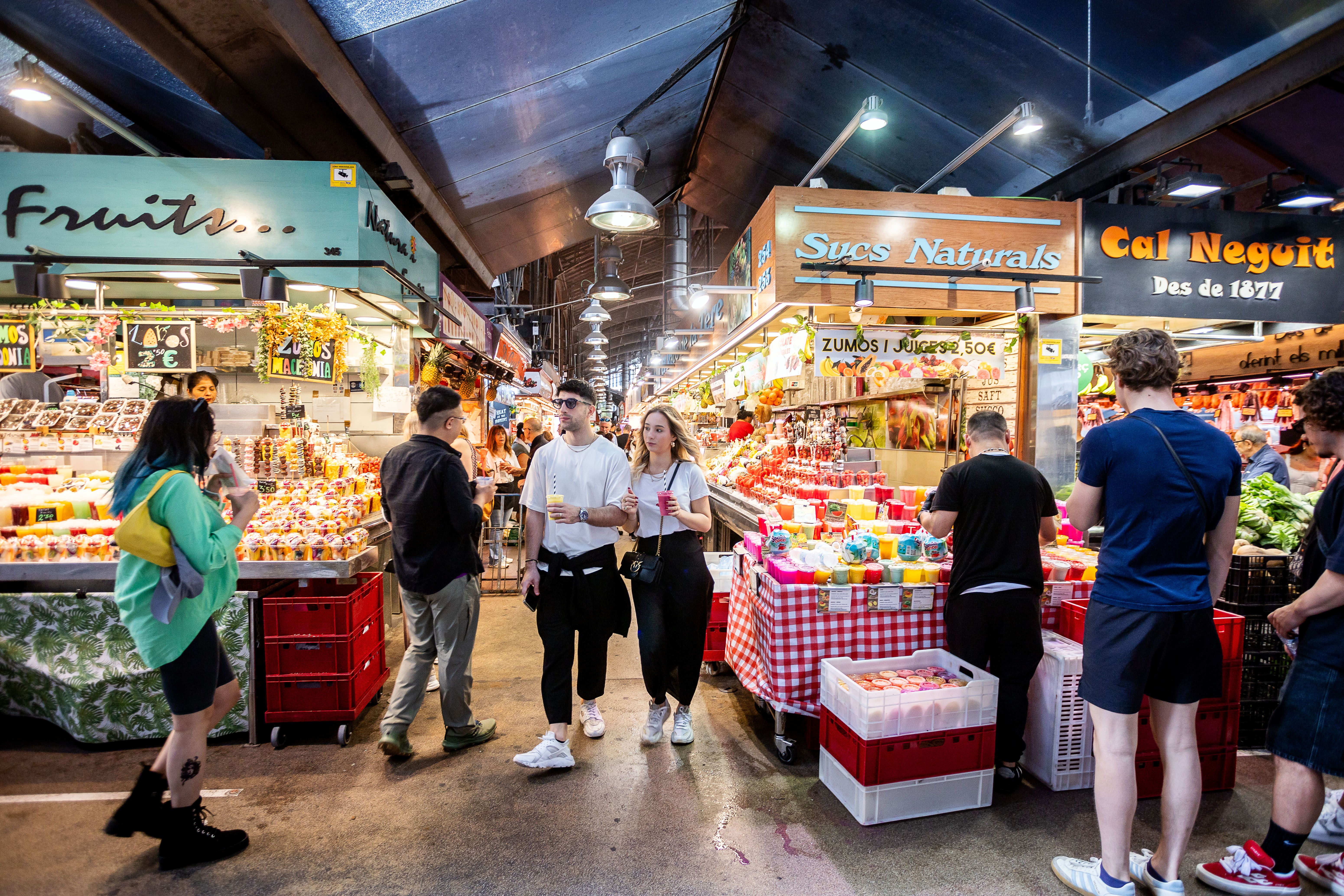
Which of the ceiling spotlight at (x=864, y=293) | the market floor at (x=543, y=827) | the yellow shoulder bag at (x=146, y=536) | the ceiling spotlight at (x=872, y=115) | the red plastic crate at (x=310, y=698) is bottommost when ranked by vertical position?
the market floor at (x=543, y=827)

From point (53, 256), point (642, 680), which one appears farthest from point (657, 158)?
point (642, 680)

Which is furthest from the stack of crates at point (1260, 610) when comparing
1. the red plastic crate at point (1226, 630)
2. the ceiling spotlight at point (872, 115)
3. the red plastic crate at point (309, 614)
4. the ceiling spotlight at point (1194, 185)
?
the red plastic crate at point (309, 614)

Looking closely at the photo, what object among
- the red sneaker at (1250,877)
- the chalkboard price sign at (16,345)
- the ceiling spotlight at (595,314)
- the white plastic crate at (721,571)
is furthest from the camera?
the ceiling spotlight at (595,314)

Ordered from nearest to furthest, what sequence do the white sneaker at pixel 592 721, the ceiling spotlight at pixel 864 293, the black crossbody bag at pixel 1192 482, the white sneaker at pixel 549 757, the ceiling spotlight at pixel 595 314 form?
the black crossbody bag at pixel 1192 482
the white sneaker at pixel 549 757
the white sneaker at pixel 592 721
the ceiling spotlight at pixel 864 293
the ceiling spotlight at pixel 595 314

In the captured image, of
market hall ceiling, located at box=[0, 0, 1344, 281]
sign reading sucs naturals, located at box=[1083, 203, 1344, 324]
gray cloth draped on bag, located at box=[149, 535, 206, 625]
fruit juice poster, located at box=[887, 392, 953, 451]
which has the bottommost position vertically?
gray cloth draped on bag, located at box=[149, 535, 206, 625]

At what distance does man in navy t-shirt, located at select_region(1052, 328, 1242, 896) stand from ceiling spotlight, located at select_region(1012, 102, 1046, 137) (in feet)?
10.1

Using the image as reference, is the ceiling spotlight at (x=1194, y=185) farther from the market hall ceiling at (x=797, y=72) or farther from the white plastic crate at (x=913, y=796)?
the white plastic crate at (x=913, y=796)

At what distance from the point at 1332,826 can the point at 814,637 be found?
2.30m

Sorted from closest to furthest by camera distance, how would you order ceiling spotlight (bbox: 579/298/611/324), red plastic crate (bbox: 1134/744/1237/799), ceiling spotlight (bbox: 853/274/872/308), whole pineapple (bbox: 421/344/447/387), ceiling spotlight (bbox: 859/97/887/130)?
red plastic crate (bbox: 1134/744/1237/799) → ceiling spotlight (bbox: 859/97/887/130) → ceiling spotlight (bbox: 853/274/872/308) → whole pineapple (bbox: 421/344/447/387) → ceiling spotlight (bbox: 579/298/611/324)

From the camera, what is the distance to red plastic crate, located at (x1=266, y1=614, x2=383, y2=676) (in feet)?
12.2

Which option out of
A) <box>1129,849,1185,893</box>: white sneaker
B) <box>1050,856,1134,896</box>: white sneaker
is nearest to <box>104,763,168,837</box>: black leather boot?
<box>1050,856,1134,896</box>: white sneaker

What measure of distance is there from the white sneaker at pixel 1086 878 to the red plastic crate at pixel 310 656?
3.57m

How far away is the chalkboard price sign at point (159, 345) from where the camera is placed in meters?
5.71

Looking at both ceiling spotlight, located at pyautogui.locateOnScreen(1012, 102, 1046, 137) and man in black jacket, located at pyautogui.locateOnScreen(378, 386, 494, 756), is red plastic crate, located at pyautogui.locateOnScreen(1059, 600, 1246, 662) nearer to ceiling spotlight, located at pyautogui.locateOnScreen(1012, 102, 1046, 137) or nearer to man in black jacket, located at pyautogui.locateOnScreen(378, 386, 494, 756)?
man in black jacket, located at pyautogui.locateOnScreen(378, 386, 494, 756)
